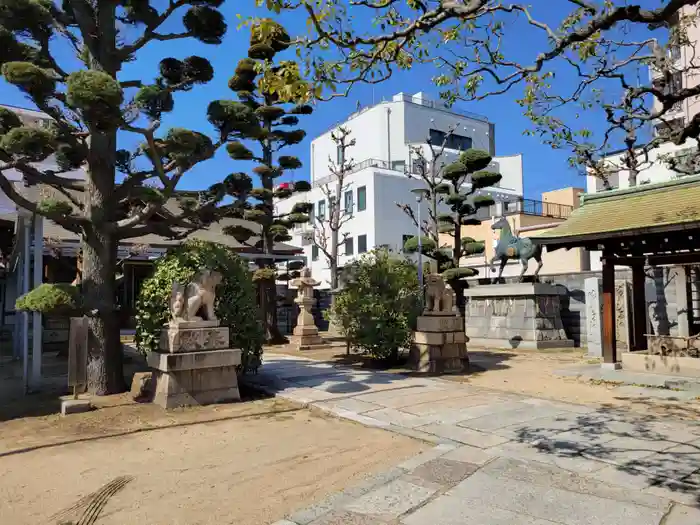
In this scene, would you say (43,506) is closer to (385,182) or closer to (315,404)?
(315,404)

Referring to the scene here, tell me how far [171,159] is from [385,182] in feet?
78.8

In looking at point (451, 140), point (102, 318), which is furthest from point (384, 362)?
point (451, 140)

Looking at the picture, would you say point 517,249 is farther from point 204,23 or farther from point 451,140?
point 451,140

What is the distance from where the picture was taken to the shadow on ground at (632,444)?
15.0 ft

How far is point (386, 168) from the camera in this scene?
111 ft

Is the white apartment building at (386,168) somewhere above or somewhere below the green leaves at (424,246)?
above

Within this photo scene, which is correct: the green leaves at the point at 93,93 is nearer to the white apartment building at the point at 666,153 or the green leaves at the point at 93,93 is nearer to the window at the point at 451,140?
the white apartment building at the point at 666,153

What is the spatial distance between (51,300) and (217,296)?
2481 mm

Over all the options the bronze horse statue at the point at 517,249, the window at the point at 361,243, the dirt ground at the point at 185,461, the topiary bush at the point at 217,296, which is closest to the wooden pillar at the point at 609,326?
the bronze horse statue at the point at 517,249

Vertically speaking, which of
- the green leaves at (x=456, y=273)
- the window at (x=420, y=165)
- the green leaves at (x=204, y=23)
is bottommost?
the green leaves at (x=456, y=273)

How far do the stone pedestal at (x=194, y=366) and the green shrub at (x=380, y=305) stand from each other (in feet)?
14.0

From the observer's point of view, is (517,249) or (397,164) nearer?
(517,249)

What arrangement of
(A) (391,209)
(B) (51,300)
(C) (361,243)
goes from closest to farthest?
(B) (51,300) < (A) (391,209) < (C) (361,243)

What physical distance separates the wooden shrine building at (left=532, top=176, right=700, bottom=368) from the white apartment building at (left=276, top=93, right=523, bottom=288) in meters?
19.2
